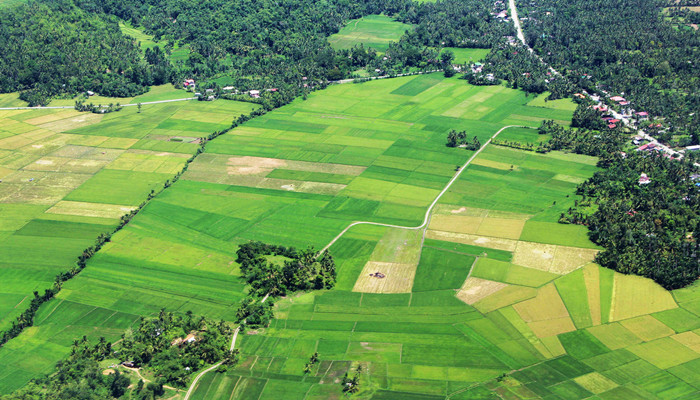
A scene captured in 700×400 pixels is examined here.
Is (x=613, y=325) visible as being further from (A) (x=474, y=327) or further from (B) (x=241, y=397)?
(B) (x=241, y=397)

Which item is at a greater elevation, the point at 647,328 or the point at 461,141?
the point at 461,141

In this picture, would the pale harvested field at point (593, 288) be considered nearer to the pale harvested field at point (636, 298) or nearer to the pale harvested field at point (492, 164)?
the pale harvested field at point (636, 298)

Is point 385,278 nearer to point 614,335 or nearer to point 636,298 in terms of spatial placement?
point 614,335

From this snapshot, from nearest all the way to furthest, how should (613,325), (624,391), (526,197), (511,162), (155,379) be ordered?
(624,391)
(155,379)
(613,325)
(526,197)
(511,162)

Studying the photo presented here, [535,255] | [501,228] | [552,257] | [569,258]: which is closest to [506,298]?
[535,255]

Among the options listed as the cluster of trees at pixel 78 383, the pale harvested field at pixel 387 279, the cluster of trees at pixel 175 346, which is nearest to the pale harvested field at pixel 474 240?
the pale harvested field at pixel 387 279

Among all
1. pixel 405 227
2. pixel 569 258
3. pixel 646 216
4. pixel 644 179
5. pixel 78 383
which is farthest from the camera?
pixel 644 179

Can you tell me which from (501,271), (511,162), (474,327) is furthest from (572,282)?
(511,162)
